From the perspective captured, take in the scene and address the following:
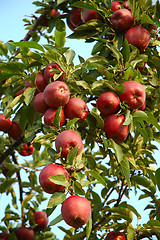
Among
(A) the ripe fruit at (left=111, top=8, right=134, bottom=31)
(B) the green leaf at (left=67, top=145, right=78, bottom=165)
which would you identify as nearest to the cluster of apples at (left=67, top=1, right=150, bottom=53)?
(A) the ripe fruit at (left=111, top=8, right=134, bottom=31)

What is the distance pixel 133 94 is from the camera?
5.82ft

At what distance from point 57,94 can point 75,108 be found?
0.13 meters

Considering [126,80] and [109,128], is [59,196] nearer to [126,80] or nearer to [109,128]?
[109,128]

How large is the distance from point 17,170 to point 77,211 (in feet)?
5.79

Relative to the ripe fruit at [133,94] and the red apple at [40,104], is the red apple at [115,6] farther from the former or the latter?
the red apple at [40,104]

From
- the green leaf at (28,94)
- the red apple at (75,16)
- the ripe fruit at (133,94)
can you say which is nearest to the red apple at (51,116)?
the green leaf at (28,94)

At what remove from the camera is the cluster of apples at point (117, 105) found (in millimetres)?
1739

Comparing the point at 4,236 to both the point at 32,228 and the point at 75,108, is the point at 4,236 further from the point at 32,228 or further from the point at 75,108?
the point at 75,108

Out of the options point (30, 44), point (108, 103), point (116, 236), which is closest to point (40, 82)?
point (30, 44)

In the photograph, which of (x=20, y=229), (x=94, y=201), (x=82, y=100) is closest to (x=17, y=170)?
(x=20, y=229)

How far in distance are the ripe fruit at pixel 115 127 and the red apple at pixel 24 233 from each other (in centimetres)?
161

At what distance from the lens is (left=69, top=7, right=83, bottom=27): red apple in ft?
9.30

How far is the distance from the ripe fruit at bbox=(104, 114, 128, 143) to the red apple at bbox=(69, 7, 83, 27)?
4.44ft

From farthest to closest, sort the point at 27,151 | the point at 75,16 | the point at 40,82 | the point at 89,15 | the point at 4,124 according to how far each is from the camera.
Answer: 1. the point at 27,151
2. the point at 75,16
3. the point at 4,124
4. the point at 89,15
5. the point at 40,82
